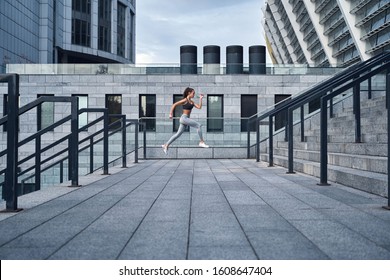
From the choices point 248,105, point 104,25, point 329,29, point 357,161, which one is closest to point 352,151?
point 357,161

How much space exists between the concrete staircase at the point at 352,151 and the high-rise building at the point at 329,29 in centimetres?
2223

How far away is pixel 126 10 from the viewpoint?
2271 inches

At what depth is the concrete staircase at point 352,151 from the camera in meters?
6.66

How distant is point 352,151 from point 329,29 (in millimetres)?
35607

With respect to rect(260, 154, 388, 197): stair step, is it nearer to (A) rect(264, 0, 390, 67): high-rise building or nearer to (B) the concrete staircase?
(B) the concrete staircase

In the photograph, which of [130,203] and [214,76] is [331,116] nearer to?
[130,203]

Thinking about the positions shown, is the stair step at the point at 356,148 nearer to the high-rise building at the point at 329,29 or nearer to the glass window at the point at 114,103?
the glass window at the point at 114,103

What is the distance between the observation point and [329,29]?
135ft

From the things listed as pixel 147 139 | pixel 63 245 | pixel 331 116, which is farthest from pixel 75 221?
pixel 147 139

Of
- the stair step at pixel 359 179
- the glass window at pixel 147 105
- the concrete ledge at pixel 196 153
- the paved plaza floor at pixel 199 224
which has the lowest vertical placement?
the paved plaza floor at pixel 199 224

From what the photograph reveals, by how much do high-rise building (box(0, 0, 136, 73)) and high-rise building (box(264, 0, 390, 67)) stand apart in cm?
2057

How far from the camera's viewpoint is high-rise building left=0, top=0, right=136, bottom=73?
4184cm

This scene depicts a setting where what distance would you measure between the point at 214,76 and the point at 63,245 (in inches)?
878

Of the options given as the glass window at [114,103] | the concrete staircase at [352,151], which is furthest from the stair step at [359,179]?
the glass window at [114,103]
